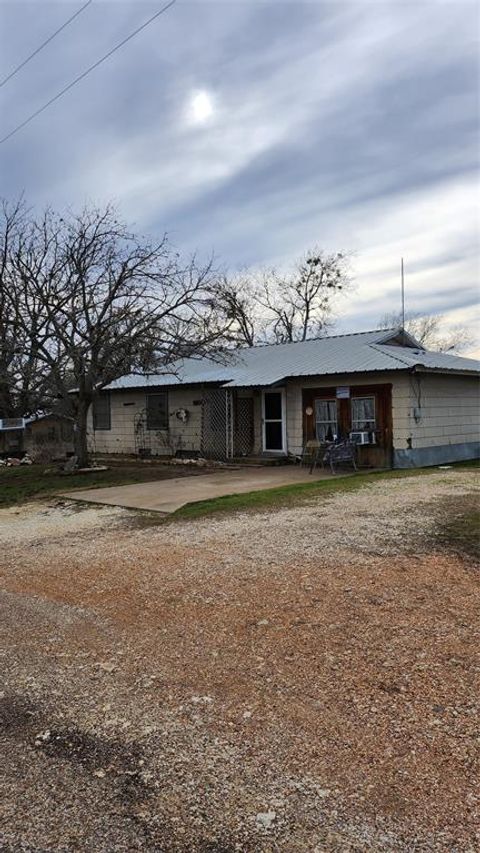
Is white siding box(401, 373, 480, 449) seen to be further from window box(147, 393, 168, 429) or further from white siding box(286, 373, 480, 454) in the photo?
window box(147, 393, 168, 429)

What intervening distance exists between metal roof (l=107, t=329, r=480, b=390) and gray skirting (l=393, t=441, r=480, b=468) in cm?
193

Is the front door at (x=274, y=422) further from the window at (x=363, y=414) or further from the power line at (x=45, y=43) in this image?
the power line at (x=45, y=43)

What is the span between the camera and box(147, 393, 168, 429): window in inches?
754

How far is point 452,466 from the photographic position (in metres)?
14.8

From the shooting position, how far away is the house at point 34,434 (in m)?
21.2

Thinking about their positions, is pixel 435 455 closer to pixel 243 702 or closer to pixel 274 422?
pixel 274 422

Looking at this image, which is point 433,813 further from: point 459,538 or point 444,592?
point 459,538

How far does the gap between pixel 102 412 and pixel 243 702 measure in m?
18.4

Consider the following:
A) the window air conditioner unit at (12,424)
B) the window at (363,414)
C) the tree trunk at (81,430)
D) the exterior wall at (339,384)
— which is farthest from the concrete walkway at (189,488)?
the window air conditioner unit at (12,424)

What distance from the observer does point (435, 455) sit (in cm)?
1521

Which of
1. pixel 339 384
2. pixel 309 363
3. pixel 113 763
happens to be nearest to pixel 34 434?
pixel 309 363

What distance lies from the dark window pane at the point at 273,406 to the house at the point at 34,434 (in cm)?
772

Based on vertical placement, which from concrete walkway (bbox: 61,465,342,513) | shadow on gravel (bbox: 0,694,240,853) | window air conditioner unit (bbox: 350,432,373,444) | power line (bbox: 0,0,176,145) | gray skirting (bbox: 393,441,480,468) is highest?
power line (bbox: 0,0,176,145)

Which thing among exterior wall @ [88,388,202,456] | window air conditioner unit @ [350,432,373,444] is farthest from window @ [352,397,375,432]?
exterior wall @ [88,388,202,456]
